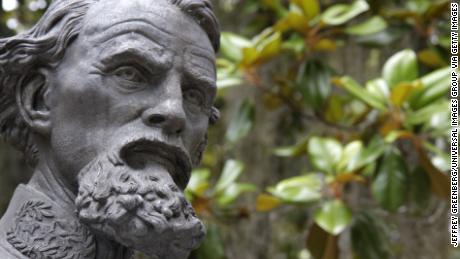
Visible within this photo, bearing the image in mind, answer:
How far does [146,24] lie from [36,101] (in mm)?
297

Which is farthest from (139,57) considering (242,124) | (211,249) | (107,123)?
(242,124)

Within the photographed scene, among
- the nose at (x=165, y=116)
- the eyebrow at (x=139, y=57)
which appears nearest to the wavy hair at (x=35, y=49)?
the eyebrow at (x=139, y=57)

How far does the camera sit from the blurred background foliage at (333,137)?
3.12m

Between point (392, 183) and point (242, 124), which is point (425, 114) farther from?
point (242, 124)

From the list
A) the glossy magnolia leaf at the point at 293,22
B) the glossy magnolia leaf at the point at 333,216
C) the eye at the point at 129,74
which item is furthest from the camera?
the glossy magnolia leaf at the point at 293,22

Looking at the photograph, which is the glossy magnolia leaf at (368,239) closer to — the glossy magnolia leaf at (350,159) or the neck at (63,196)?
the glossy magnolia leaf at (350,159)

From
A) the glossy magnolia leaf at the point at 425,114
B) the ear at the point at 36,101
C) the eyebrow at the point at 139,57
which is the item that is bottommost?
the glossy magnolia leaf at the point at 425,114

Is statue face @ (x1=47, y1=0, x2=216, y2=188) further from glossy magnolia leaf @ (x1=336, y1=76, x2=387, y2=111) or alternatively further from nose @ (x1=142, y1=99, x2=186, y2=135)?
glossy magnolia leaf @ (x1=336, y1=76, x2=387, y2=111)

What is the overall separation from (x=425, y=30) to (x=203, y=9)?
2053mm

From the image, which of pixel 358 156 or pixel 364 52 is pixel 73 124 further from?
pixel 364 52

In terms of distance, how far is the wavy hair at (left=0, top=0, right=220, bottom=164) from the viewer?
1.79m

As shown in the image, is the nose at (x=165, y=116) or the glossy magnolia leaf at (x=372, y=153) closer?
the nose at (x=165, y=116)

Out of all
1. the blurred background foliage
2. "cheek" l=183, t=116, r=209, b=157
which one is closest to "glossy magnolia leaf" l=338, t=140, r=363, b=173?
the blurred background foliage

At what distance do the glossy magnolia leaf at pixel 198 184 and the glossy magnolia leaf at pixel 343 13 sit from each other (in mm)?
780
